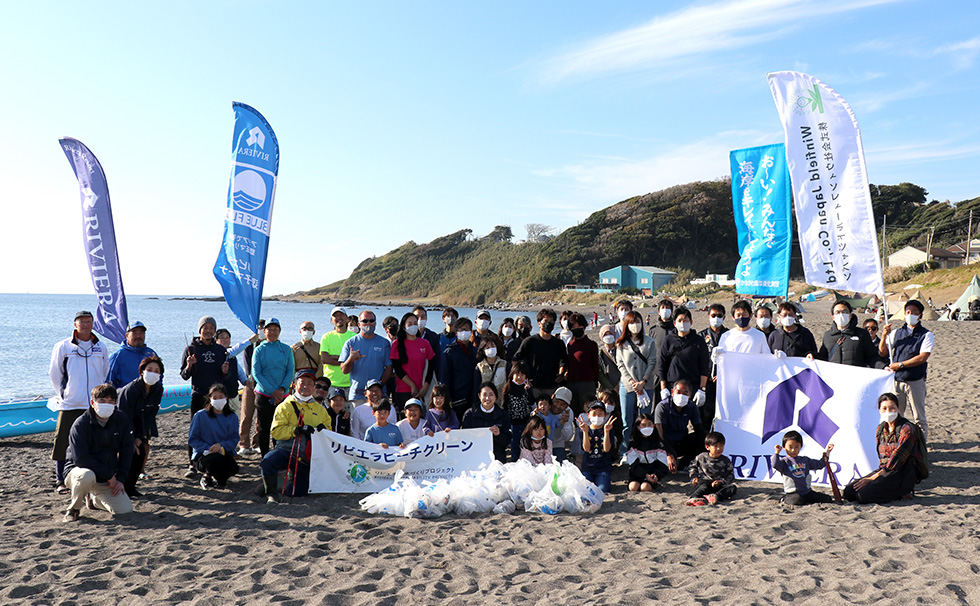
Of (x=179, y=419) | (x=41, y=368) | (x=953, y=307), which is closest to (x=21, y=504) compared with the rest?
(x=179, y=419)

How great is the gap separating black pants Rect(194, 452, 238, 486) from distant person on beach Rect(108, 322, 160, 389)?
3.91ft

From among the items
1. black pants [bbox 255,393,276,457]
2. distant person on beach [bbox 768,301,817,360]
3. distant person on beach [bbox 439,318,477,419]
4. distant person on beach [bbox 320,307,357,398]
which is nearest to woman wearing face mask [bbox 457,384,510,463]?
distant person on beach [bbox 439,318,477,419]

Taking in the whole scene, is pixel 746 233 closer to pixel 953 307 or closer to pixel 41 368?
pixel 953 307

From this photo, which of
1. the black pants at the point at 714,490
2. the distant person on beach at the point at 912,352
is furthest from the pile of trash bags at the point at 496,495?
the distant person on beach at the point at 912,352

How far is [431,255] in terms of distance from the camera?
486ft

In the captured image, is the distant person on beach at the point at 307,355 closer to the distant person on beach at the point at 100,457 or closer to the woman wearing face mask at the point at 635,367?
the distant person on beach at the point at 100,457

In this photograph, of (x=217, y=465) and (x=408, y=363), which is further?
(x=408, y=363)

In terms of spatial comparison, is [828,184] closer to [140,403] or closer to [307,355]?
[307,355]

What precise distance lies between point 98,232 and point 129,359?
2415 millimetres

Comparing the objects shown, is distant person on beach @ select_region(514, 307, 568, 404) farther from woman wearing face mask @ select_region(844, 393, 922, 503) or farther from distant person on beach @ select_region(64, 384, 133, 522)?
distant person on beach @ select_region(64, 384, 133, 522)

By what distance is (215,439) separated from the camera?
7.22 meters

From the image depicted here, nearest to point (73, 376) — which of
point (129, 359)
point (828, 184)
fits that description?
point (129, 359)

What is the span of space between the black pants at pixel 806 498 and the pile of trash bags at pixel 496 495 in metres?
1.75

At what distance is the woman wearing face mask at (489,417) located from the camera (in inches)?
284
